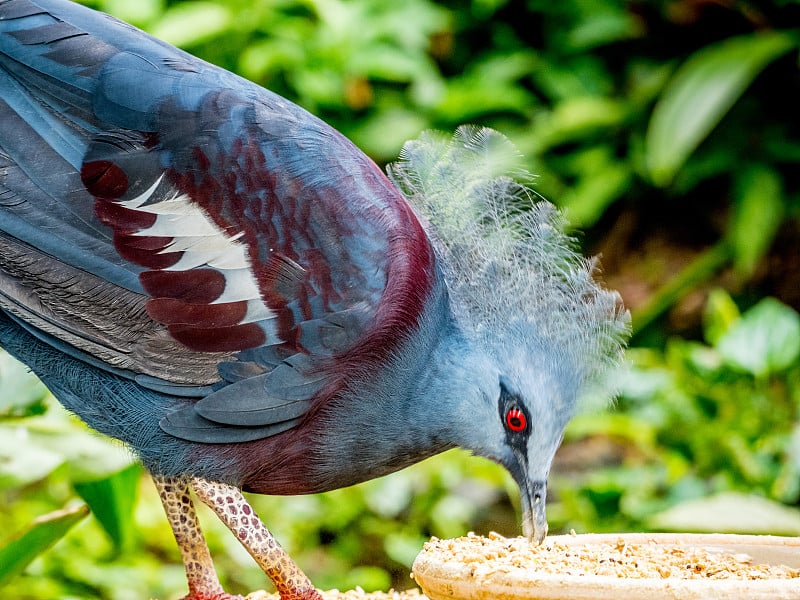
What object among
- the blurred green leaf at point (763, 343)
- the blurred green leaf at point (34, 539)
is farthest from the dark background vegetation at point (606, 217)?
the blurred green leaf at point (34, 539)

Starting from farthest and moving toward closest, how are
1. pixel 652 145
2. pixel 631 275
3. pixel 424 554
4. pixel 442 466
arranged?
pixel 631 275
pixel 652 145
pixel 442 466
pixel 424 554

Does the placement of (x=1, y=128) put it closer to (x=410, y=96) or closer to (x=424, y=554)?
(x=424, y=554)

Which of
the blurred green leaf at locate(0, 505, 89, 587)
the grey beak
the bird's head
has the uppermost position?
the bird's head

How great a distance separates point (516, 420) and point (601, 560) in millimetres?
369

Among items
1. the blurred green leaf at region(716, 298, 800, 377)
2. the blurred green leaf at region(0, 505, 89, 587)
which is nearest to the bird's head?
the blurred green leaf at region(0, 505, 89, 587)

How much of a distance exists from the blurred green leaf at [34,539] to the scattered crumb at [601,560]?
0.92 meters

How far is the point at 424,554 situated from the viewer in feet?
5.97

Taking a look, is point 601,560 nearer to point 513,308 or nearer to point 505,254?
point 513,308

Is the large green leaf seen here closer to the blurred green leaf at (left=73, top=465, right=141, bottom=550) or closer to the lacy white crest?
the lacy white crest

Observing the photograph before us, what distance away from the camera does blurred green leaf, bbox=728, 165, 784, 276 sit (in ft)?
18.2

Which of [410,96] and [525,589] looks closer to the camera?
[525,589]

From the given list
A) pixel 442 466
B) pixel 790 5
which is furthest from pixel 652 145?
pixel 442 466

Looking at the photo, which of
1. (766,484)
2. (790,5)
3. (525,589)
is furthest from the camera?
(790,5)

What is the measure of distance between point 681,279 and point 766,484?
198 centimetres
